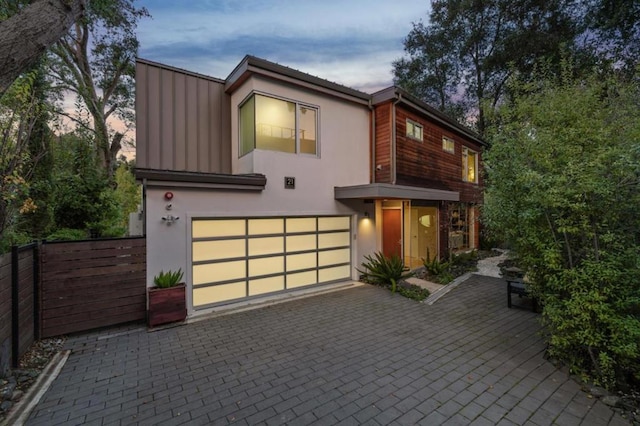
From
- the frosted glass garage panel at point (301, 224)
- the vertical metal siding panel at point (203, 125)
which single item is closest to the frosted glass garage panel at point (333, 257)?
the frosted glass garage panel at point (301, 224)

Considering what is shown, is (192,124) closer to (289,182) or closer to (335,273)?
(289,182)

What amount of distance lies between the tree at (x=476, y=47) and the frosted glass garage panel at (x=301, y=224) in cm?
1367

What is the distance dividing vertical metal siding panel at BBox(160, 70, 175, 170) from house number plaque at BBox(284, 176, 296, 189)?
115 inches

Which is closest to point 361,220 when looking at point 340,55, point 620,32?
point 340,55

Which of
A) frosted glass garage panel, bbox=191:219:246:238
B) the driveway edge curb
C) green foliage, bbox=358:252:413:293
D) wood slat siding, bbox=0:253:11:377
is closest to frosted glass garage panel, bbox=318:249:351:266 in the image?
green foliage, bbox=358:252:413:293

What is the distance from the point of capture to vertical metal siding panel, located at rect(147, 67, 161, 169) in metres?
6.96

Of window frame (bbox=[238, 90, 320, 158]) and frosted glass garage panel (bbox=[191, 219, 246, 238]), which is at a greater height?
window frame (bbox=[238, 90, 320, 158])

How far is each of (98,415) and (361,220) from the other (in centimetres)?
723

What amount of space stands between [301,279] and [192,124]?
518 centimetres

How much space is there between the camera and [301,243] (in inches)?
306

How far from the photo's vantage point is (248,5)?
393 inches

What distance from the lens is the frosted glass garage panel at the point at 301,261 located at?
756cm

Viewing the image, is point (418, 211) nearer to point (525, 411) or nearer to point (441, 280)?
point (441, 280)

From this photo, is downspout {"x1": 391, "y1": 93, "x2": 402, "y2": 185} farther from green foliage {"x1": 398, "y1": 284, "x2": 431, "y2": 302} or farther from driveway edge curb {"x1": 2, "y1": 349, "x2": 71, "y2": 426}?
driveway edge curb {"x1": 2, "y1": 349, "x2": 71, "y2": 426}
